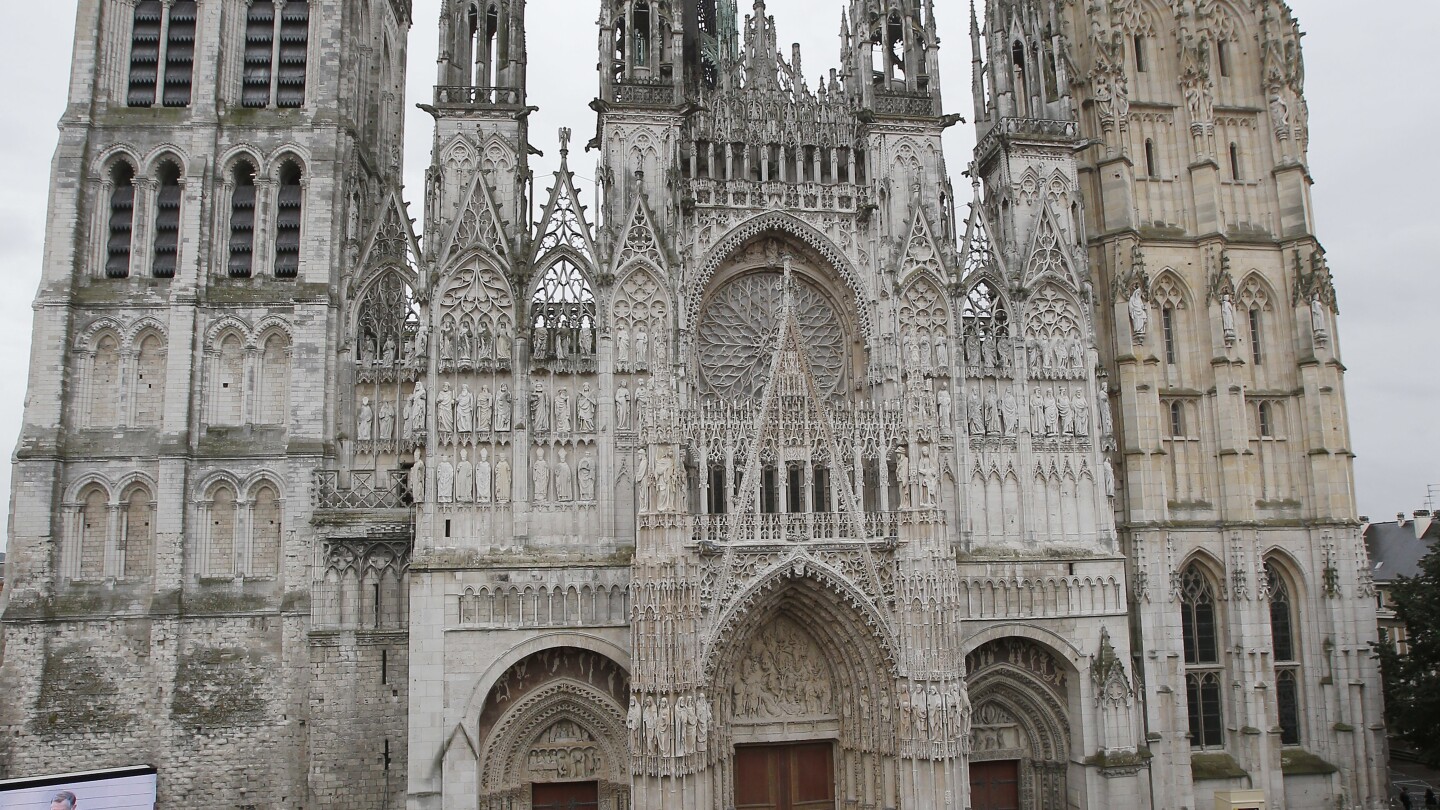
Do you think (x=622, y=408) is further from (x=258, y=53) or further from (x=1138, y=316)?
(x=1138, y=316)

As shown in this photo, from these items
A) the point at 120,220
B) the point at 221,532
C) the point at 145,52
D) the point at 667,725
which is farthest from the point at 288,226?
the point at 667,725

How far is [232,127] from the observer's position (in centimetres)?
2691

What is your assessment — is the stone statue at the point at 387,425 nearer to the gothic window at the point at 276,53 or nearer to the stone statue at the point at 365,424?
the stone statue at the point at 365,424

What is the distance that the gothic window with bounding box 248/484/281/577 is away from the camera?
25.0 meters

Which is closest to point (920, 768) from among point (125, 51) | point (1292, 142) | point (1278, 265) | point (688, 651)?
point (688, 651)

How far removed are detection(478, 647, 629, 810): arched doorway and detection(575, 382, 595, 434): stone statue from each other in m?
5.49

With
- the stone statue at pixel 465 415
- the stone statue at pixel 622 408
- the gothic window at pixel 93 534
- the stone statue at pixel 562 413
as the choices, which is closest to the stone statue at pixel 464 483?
the stone statue at pixel 465 415

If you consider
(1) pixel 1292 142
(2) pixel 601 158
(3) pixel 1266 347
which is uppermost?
(1) pixel 1292 142

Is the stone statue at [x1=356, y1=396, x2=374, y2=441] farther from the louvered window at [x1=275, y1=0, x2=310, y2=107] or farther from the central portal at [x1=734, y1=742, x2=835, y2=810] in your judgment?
the central portal at [x1=734, y1=742, x2=835, y2=810]

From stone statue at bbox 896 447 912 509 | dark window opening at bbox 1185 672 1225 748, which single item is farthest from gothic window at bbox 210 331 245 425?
dark window opening at bbox 1185 672 1225 748

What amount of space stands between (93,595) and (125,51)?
1447 centimetres

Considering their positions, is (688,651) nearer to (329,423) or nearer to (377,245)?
(329,423)

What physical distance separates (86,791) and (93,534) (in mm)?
6254

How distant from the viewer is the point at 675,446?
23.2 metres
